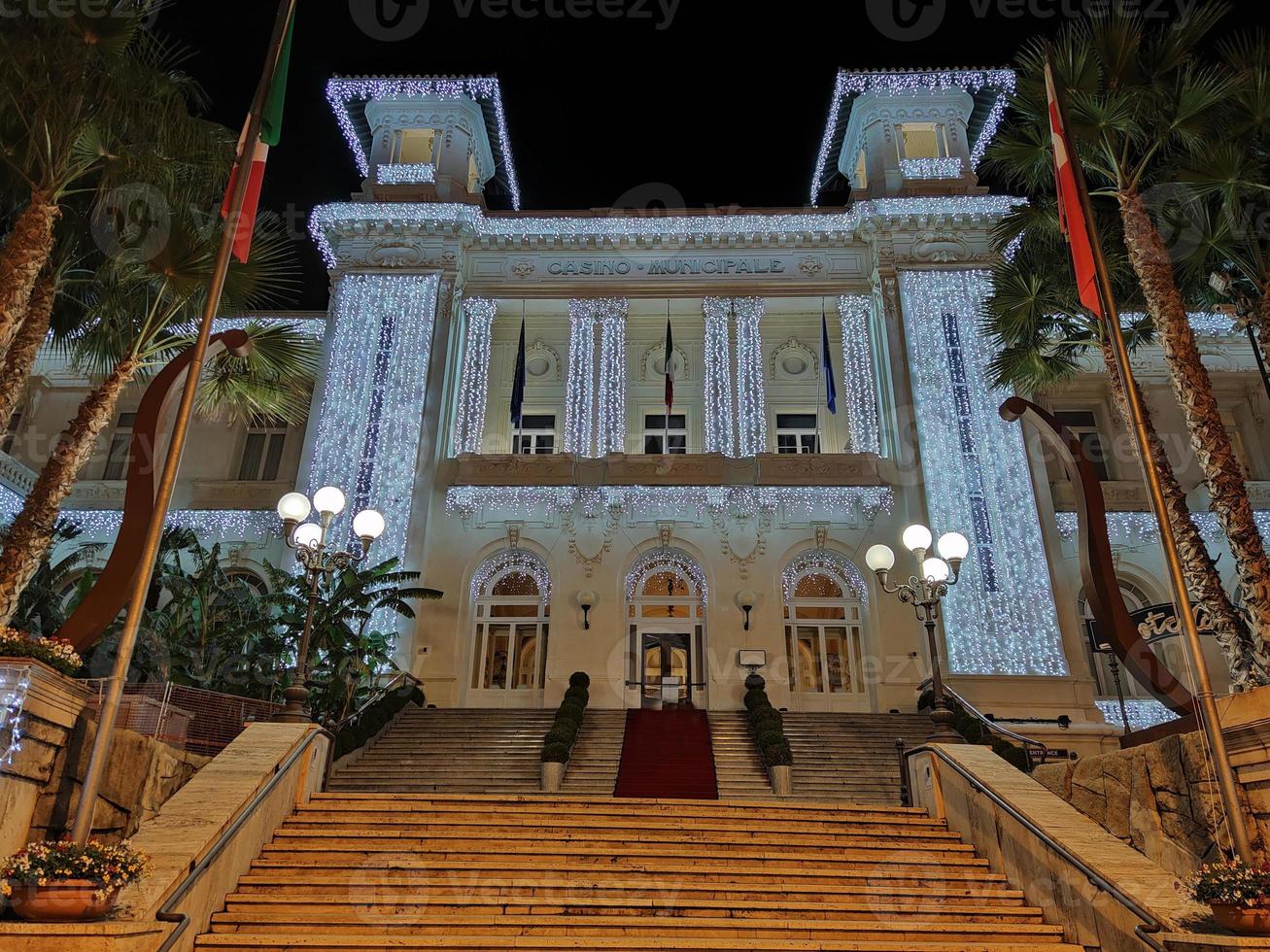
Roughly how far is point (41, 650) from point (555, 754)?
8824 millimetres

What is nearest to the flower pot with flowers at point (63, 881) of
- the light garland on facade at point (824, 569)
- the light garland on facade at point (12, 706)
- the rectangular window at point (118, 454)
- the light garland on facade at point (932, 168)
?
the light garland on facade at point (12, 706)

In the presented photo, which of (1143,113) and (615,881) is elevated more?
(1143,113)

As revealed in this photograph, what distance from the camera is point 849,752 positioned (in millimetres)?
16234

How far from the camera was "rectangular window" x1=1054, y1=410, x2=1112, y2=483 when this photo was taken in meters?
23.7

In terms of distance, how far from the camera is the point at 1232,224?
1145 cm

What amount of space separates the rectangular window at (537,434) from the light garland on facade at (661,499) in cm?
219

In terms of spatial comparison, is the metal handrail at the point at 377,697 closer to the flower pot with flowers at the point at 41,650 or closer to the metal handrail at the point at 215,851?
the metal handrail at the point at 215,851

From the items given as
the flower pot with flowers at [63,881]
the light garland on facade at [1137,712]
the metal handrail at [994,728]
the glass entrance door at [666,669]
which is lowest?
the flower pot with flowers at [63,881]

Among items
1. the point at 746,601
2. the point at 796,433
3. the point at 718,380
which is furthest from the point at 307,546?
the point at 796,433

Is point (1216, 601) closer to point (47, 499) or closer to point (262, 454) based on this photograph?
point (47, 499)

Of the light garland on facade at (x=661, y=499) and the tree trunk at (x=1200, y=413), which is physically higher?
the light garland on facade at (x=661, y=499)

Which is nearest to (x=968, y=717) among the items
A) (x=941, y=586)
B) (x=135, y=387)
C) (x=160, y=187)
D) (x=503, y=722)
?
(x=941, y=586)

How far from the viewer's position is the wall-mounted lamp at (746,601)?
69.7ft

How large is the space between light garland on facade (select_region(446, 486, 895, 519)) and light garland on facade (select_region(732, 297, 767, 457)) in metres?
1.27
